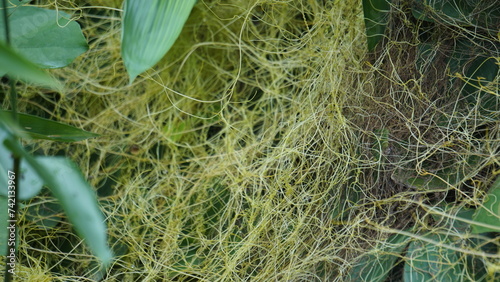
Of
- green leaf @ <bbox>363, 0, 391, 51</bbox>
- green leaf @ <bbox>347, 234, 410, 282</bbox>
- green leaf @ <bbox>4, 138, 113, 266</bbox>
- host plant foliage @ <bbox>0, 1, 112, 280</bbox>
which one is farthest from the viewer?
green leaf @ <bbox>363, 0, 391, 51</bbox>

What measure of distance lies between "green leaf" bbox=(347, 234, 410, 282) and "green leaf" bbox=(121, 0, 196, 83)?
0.44m

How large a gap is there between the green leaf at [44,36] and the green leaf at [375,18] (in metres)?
0.49

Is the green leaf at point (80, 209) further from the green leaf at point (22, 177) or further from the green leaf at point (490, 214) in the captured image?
the green leaf at point (490, 214)

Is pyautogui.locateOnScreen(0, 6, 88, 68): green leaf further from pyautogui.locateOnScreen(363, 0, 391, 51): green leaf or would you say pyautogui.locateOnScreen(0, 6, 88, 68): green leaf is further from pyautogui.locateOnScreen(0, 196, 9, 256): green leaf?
pyautogui.locateOnScreen(363, 0, 391, 51): green leaf

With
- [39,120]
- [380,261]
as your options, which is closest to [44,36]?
[39,120]

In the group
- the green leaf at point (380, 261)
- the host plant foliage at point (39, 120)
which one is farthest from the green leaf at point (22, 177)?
the green leaf at point (380, 261)

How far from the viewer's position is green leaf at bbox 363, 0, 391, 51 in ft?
3.10

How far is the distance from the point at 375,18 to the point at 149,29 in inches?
17.6

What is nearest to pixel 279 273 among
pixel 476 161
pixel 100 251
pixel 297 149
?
pixel 297 149

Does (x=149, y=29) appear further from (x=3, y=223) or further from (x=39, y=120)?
(x=3, y=223)

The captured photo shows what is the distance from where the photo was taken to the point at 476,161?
847 mm

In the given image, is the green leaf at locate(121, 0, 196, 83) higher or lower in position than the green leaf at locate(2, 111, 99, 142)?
higher

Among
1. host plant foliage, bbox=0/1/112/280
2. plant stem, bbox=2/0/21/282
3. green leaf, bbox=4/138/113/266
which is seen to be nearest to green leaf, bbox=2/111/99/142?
host plant foliage, bbox=0/1/112/280

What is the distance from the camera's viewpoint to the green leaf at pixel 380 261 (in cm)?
82
